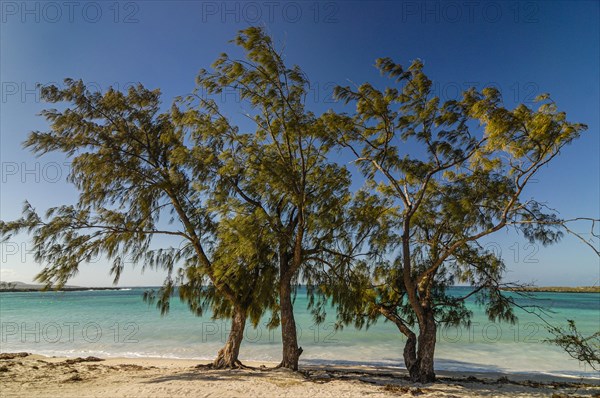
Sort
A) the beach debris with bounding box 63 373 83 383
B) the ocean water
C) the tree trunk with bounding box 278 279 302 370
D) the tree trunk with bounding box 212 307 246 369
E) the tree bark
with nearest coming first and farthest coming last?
1. the beach debris with bounding box 63 373 83 383
2. the tree bark
3. the tree trunk with bounding box 278 279 302 370
4. the tree trunk with bounding box 212 307 246 369
5. the ocean water

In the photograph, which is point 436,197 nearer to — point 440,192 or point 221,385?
point 440,192

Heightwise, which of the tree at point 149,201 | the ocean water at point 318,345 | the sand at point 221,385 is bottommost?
the ocean water at point 318,345

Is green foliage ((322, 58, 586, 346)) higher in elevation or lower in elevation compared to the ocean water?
higher

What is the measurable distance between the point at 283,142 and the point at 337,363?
27.2 feet

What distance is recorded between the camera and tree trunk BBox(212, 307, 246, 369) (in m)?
9.70

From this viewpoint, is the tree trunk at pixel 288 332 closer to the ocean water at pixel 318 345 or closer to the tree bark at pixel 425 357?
the ocean water at pixel 318 345

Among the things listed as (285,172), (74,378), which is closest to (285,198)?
(285,172)

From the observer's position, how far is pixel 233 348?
32.1 feet

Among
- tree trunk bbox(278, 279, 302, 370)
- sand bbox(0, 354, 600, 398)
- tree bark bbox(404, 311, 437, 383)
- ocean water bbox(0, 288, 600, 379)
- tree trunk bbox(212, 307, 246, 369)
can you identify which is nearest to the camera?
sand bbox(0, 354, 600, 398)

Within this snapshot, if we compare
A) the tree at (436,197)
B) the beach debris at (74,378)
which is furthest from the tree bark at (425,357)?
the beach debris at (74,378)

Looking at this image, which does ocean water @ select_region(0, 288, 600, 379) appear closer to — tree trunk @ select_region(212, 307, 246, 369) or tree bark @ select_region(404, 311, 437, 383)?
tree bark @ select_region(404, 311, 437, 383)

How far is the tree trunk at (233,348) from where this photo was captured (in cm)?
970

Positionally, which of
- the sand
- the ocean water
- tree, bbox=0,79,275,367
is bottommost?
the ocean water

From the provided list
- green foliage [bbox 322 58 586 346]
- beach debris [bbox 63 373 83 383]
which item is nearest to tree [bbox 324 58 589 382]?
green foliage [bbox 322 58 586 346]
